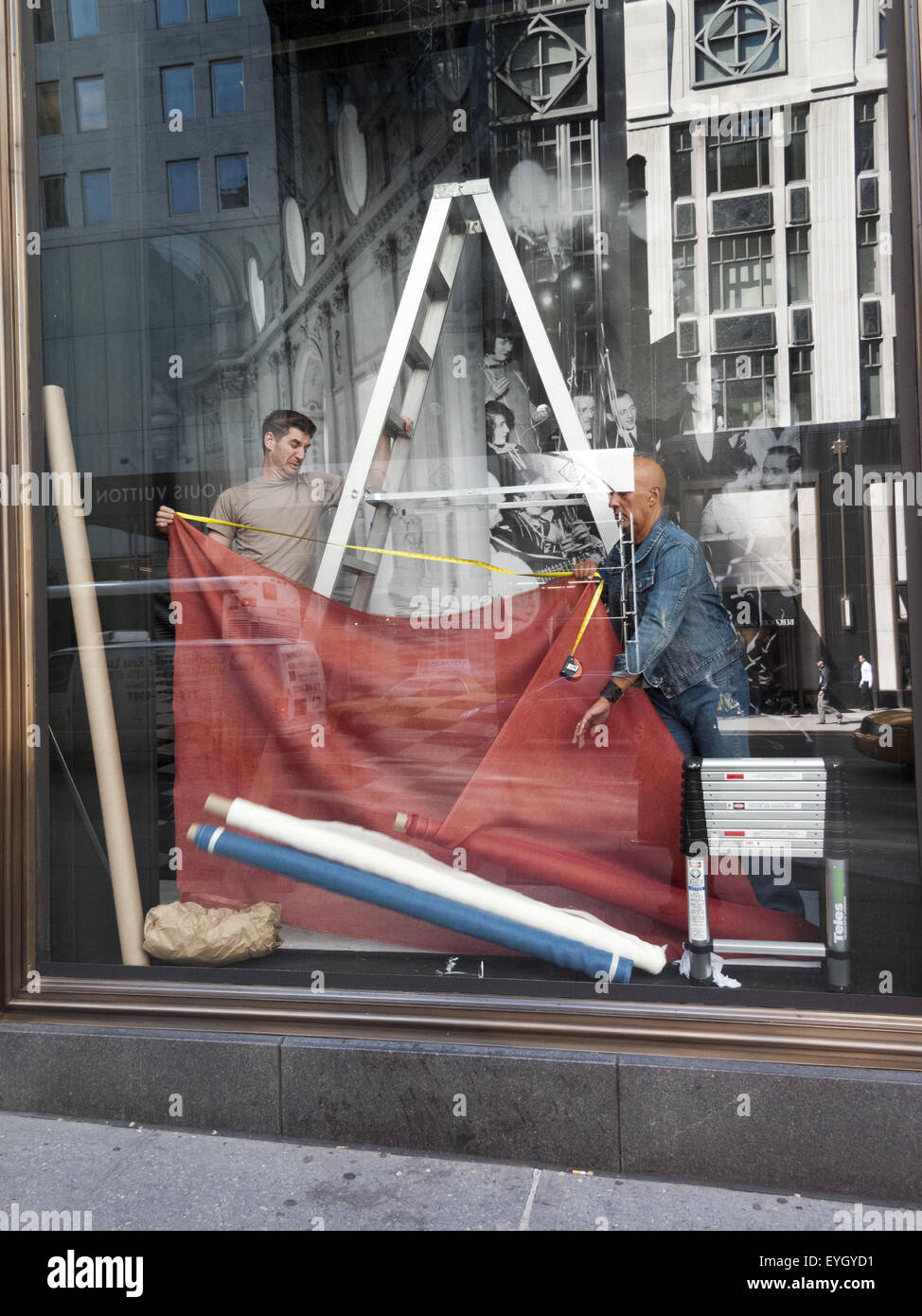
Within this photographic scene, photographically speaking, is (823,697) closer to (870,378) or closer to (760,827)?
(760,827)

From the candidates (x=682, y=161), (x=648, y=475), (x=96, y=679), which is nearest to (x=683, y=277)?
(x=682, y=161)

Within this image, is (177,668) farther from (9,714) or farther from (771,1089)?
(771,1089)

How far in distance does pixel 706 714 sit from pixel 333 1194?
2068 mm

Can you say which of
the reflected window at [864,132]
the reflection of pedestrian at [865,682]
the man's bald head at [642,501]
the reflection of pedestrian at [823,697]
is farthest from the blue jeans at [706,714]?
the reflected window at [864,132]

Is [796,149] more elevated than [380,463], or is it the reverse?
[796,149]

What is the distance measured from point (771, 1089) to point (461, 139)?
13.3ft

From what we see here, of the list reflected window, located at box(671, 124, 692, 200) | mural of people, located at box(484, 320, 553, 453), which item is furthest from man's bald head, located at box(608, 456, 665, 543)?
reflected window, located at box(671, 124, 692, 200)

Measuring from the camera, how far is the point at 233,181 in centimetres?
438

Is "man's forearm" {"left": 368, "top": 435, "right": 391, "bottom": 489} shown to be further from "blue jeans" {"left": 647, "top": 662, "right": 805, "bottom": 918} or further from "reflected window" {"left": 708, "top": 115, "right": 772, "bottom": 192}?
"reflected window" {"left": 708, "top": 115, "right": 772, "bottom": 192}

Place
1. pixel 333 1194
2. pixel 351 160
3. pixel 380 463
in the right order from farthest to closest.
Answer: pixel 351 160, pixel 380 463, pixel 333 1194

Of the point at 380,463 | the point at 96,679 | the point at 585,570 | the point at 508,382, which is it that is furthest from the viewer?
the point at 508,382

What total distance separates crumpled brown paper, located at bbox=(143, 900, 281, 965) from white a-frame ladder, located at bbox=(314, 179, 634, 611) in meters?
1.57

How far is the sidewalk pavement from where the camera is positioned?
2.72 metres

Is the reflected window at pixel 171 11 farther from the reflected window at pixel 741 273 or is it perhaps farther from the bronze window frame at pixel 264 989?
the reflected window at pixel 741 273
